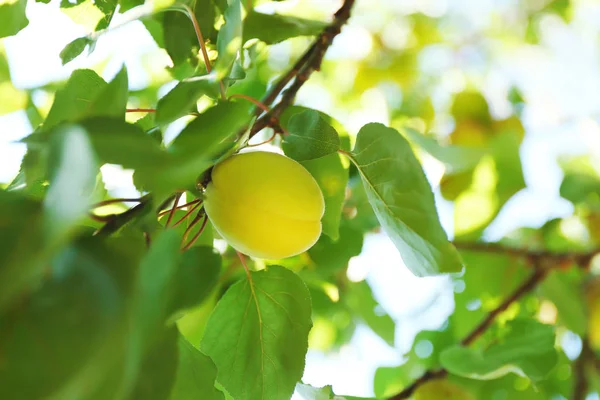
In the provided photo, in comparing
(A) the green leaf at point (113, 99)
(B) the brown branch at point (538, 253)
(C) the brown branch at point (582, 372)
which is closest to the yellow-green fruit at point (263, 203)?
(A) the green leaf at point (113, 99)

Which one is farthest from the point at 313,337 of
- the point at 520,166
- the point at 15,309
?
the point at 15,309

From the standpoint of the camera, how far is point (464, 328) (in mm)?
1361

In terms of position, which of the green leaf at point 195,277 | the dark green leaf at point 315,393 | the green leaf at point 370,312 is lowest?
the green leaf at point 370,312

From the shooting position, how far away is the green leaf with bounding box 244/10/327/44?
70cm

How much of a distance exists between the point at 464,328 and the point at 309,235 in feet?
2.89

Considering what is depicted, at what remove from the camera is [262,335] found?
25.2 inches

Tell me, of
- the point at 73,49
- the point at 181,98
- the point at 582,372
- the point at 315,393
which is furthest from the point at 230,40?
the point at 582,372

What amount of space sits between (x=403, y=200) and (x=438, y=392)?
59cm

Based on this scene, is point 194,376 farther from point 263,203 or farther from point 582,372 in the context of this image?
point 582,372

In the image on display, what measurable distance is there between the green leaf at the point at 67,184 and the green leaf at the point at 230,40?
0.67 feet

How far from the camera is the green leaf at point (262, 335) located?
0.62 metres

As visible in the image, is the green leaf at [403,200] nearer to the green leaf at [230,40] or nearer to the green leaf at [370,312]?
the green leaf at [230,40]

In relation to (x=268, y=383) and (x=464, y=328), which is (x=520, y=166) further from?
(x=268, y=383)

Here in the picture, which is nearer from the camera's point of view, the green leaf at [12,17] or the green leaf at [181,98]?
the green leaf at [181,98]
